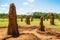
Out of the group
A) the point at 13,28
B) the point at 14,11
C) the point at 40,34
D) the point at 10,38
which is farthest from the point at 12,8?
the point at 40,34

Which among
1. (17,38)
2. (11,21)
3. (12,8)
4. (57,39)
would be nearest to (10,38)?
(17,38)

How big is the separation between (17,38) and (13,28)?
305 centimetres

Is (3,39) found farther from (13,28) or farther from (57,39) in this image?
(57,39)

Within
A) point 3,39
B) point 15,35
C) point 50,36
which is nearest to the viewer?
point 3,39

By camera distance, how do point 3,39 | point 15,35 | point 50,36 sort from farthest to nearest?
point 50,36
point 15,35
point 3,39

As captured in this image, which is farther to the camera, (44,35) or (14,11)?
(44,35)

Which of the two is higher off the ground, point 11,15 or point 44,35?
point 11,15

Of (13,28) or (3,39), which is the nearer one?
(3,39)

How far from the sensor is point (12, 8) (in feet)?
98.4

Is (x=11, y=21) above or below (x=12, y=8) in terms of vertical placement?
below

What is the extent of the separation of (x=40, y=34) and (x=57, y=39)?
4.99 m

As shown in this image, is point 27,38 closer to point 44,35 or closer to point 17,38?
point 17,38

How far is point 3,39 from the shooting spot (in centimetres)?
2625

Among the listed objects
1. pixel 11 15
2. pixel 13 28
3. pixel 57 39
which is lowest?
pixel 57 39
